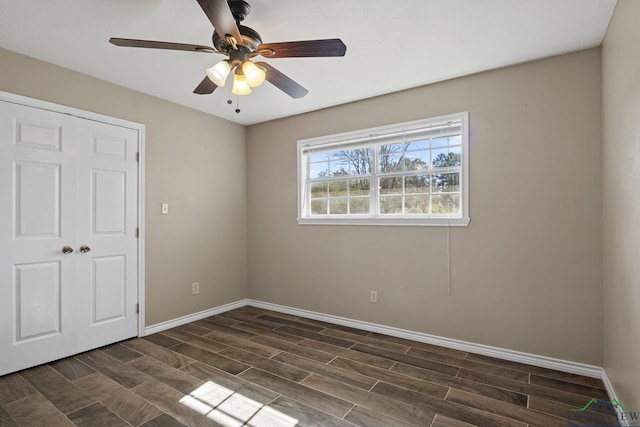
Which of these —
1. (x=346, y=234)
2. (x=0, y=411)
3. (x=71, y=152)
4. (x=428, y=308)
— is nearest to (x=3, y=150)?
(x=71, y=152)

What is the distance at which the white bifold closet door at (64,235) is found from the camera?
2.53m

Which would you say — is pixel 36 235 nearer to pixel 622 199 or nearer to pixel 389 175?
pixel 389 175

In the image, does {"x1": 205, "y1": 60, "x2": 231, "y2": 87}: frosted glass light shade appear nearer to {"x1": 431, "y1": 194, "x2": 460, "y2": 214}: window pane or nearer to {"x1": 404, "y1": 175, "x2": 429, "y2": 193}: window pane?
{"x1": 404, "y1": 175, "x2": 429, "y2": 193}: window pane

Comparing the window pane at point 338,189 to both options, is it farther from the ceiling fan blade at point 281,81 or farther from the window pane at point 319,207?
the ceiling fan blade at point 281,81

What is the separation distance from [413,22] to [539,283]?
7.14 feet

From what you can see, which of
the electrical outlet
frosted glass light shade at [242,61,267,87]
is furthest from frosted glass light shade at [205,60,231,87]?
the electrical outlet

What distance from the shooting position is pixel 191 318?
380 cm

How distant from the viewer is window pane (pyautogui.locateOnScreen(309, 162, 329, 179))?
3943 mm

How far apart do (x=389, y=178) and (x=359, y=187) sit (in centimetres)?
36

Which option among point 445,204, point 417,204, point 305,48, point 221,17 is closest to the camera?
point 221,17

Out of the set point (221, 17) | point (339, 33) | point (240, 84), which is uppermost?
point (339, 33)

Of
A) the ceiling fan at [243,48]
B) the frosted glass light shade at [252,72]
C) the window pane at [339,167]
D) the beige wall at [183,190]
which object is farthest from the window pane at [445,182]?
the beige wall at [183,190]

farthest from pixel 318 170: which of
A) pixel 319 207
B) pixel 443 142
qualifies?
pixel 443 142

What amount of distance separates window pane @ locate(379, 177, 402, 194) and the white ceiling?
3.07ft
